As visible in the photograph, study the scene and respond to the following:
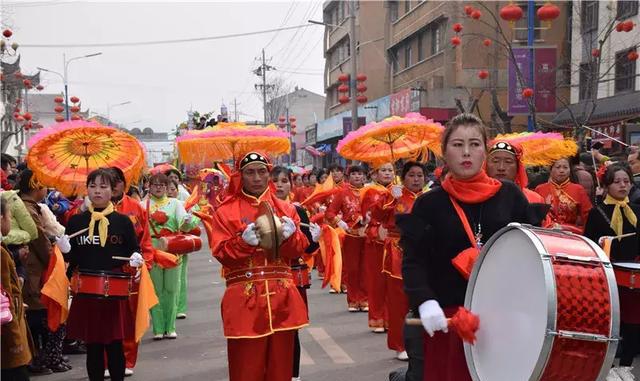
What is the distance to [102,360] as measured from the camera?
5.93 meters

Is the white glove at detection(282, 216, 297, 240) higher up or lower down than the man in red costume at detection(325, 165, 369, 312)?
higher up

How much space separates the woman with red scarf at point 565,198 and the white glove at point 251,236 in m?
4.41

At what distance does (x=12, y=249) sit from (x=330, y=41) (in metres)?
50.8

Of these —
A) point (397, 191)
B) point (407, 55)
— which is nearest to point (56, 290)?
point (397, 191)

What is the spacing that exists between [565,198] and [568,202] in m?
0.05

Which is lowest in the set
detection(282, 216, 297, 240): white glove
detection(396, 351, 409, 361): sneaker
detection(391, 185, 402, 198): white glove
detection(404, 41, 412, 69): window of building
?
detection(396, 351, 409, 361): sneaker

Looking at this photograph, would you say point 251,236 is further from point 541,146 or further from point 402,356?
point 541,146

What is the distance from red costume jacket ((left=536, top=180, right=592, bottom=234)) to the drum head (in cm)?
502

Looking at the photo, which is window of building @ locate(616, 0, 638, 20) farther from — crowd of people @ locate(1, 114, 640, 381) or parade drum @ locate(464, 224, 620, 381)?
parade drum @ locate(464, 224, 620, 381)

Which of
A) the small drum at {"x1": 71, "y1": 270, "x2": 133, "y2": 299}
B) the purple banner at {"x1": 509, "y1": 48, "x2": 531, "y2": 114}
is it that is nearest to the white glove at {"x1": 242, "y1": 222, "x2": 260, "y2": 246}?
the small drum at {"x1": 71, "y1": 270, "x2": 133, "y2": 299}

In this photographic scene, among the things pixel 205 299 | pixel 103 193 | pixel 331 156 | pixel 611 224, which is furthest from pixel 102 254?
pixel 331 156

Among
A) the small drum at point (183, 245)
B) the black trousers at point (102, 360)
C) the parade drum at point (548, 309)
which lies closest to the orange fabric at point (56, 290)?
the black trousers at point (102, 360)

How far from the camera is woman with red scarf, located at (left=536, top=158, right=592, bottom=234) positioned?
8078mm

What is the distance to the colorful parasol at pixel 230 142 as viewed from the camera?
5.68 meters
